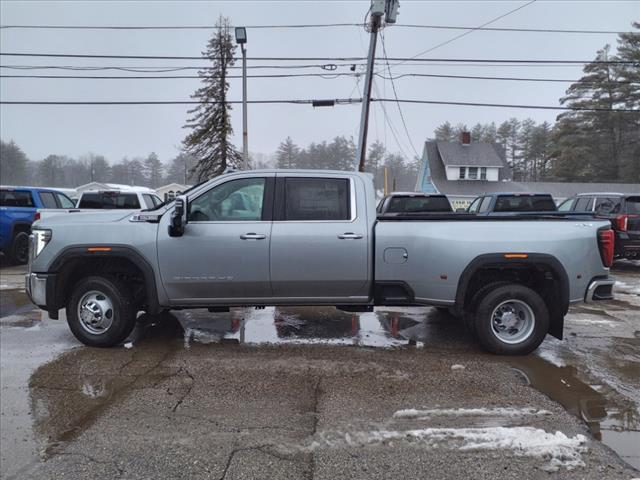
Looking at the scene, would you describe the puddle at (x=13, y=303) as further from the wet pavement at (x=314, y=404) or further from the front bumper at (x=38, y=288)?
the front bumper at (x=38, y=288)

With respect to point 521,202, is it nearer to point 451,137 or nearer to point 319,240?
point 319,240

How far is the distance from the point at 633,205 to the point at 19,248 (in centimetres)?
1621

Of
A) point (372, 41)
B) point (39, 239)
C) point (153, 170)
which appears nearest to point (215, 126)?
point (372, 41)

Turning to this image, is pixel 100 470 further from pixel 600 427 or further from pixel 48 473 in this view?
pixel 600 427

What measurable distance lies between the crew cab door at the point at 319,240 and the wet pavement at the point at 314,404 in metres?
0.80

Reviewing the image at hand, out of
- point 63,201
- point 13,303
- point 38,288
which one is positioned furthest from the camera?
point 63,201

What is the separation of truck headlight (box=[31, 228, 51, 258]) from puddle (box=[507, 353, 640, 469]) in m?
5.24

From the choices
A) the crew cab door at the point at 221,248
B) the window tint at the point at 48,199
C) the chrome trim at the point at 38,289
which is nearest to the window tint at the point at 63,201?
the window tint at the point at 48,199

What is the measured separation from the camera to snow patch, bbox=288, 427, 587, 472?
312 centimetres

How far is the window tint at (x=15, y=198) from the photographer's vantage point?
39.5 ft

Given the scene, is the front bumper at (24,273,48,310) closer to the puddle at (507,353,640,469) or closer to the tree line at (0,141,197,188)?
the puddle at (507,353,640,469)

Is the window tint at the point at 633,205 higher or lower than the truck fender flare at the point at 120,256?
higher

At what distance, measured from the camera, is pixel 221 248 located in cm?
490

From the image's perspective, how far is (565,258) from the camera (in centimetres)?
481
